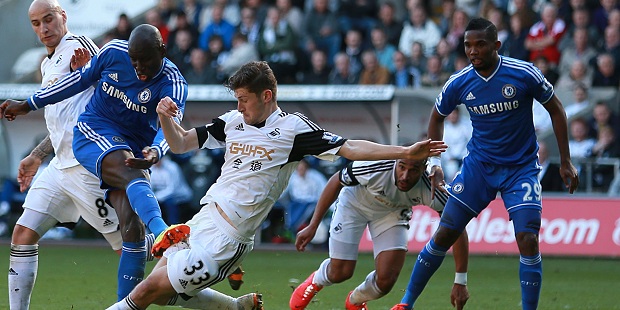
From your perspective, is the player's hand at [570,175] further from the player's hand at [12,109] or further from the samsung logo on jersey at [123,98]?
the player's hand at [12,109]

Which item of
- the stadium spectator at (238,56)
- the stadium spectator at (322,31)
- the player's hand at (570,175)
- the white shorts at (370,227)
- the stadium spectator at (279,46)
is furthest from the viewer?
the stadium spectator at (322,31)

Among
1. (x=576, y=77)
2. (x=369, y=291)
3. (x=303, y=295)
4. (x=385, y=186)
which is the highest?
(x=576, y=77)

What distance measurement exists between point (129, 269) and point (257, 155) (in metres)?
1.43

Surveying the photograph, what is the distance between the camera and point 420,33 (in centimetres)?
1828

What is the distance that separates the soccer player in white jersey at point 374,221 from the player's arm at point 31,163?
2166mm

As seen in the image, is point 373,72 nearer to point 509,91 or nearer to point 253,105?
point 509,91

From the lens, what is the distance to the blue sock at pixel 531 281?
7.89m

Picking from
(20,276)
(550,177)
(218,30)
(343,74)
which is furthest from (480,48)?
(218,30)

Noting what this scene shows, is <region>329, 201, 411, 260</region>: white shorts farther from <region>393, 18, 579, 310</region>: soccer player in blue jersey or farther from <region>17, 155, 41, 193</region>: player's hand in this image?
<region>17, 155, 41, 193</region>: player's hand

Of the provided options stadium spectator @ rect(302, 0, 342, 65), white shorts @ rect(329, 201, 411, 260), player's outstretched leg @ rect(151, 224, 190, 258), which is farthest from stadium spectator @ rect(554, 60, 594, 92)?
player's outstretched leg @ rect(151, 224, 190, 258)

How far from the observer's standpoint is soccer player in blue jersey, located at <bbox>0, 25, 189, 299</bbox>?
7.51 meters

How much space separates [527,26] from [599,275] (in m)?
5.65

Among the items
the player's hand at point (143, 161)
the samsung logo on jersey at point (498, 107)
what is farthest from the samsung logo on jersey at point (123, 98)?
the samsung logo on jersey at point (498, 107)

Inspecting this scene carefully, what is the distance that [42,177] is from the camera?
26.6 feet
